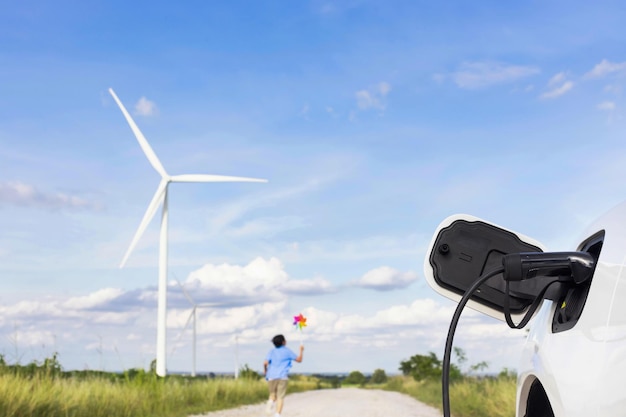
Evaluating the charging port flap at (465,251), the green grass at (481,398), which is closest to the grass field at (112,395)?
the green grass at (481,398)

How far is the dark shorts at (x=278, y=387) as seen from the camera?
15.7 metres

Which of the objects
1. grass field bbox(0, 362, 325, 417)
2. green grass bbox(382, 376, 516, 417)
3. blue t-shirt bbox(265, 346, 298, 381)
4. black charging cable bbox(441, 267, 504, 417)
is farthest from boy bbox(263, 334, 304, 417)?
black charging cable bbox(441, 267, 504, 417)

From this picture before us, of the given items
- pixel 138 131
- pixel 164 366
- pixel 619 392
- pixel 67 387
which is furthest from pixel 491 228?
pixel 138 131

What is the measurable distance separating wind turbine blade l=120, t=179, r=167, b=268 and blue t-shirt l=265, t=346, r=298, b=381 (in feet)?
33.5

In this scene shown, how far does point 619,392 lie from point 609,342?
4.2 inches

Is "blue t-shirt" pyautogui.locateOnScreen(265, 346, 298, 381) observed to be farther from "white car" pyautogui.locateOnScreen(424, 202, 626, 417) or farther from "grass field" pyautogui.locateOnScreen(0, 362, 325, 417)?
"white car" pyautogui.locateOnScreen(424, 202, 626, 417)

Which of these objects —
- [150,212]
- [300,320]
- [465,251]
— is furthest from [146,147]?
[465,251]

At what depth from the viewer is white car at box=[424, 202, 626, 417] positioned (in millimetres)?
1546

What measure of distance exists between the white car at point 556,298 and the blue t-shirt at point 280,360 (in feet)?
44.5

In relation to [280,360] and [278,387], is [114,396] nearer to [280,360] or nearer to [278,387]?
[278,387]

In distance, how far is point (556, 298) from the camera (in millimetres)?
2072

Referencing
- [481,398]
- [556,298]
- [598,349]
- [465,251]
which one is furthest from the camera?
[481,398]

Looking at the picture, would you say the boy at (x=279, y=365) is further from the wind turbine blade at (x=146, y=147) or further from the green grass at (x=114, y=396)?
the wind turbine blade at (x=146, y=147)

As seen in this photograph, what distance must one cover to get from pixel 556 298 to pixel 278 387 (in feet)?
46.4
